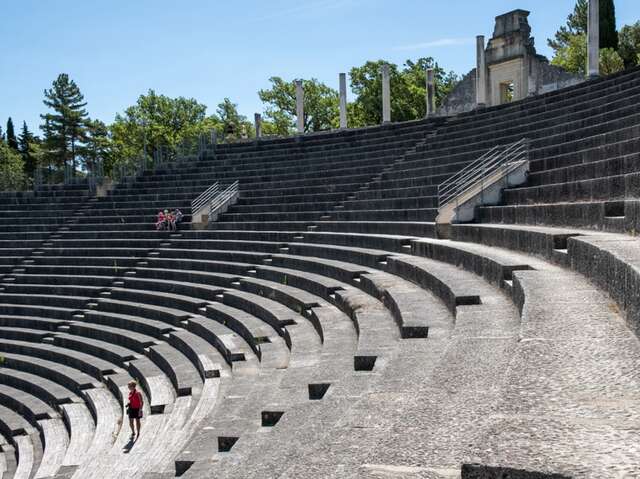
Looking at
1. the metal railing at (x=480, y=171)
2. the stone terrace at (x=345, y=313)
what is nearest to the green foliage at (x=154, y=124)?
the stone terrace at (x=345, y=313)

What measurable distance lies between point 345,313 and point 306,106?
53.1m

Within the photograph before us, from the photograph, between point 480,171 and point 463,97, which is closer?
point 480,171

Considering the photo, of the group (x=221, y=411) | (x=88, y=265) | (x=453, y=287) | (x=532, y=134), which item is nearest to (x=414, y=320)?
(x=453, y=287)

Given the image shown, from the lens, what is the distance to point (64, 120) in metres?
61.5

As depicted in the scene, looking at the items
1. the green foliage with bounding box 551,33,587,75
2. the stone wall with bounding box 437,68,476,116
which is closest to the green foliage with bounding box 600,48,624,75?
the green foliage with bounding box 551,33,587,75

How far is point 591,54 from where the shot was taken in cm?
2036

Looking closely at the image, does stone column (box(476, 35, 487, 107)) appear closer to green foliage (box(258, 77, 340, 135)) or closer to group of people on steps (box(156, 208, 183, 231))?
group of people on steps (box(156, 208, 183, 231))

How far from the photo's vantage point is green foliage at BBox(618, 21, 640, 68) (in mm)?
48706

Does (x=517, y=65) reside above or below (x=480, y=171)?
above

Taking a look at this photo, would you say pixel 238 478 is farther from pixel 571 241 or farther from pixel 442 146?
pixel 442 146

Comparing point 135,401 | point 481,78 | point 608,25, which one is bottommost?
point 135,401

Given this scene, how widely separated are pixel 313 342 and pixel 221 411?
7.50ft

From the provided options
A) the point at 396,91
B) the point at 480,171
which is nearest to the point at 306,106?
the point at 396,91

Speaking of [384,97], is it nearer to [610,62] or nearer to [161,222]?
[161,222]
